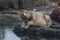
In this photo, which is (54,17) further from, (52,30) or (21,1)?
(21,1)

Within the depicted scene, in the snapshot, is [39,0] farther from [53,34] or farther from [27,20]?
[53,34]

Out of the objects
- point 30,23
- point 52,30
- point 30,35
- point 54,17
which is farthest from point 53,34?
point 54,17

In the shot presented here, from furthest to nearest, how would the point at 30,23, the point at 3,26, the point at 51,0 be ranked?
the point at 51,0
the point at 3,26
the point at 30,23

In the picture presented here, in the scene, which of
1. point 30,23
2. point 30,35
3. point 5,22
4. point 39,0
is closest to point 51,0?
point 39,0

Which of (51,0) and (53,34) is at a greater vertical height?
(53,34)

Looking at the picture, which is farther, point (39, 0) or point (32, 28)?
point (39, 0)

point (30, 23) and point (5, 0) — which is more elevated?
point (30, 23)

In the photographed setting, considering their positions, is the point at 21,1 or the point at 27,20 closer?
the point at 27,20

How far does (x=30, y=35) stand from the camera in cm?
114

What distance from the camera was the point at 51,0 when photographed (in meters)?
2.98

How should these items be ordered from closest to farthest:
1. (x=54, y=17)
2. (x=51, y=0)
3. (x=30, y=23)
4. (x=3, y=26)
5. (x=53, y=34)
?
1. (x=53, y=34)
2. (x=30, y=23)
3. (x=54, y=17)
4. (x=3, y=26)
5. (x=51, y=0)

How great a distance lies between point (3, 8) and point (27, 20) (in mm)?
1687

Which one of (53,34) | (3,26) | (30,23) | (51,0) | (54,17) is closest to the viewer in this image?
(53,34)

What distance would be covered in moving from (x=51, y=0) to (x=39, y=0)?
0.20 metres
